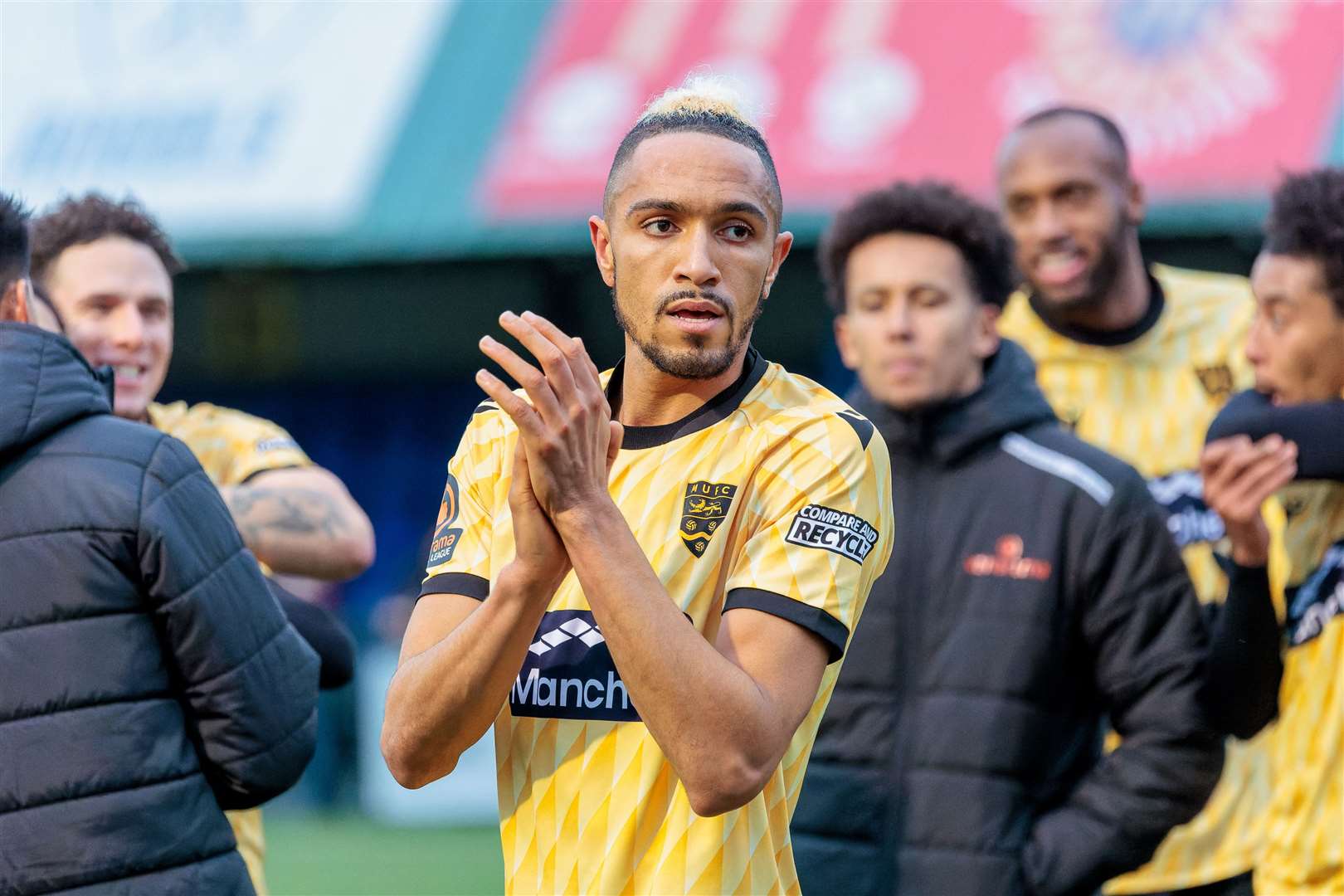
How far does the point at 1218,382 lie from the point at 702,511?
9.68 feet

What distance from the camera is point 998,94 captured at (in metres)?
12.5

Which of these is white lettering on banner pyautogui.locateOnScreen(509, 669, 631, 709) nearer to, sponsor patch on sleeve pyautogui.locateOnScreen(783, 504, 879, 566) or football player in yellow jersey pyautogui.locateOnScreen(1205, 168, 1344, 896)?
sponsor patch on sleeve pyautogui.locateOnScreen(783, 504, 879, 566)

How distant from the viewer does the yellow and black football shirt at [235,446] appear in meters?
4.69

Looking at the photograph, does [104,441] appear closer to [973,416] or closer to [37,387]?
[37,387]

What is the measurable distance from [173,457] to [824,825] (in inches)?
67.7

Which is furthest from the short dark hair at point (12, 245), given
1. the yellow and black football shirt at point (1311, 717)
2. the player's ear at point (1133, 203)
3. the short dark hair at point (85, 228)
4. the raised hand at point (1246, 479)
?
the player's ear at point (1133, 203)

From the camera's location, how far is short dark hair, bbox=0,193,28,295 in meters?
3.71

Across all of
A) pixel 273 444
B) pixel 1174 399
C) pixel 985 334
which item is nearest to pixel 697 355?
pixel 985 334

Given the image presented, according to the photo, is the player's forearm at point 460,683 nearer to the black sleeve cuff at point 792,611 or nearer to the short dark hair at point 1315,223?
the black sleeve cuff at point 792,611

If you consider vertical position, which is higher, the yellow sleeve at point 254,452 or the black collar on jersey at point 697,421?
the yellow sleeve at point 254,452

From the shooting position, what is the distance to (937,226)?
4684 millimetres

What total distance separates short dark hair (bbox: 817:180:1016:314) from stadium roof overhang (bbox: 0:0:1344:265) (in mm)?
6669

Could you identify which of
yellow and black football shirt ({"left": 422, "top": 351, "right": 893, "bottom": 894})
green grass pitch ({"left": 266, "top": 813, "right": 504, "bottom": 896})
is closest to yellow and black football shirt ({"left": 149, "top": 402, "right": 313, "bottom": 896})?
yellow and black football shirt ({"left": 422, "top": 351, "right": 893, "bottom": 894})

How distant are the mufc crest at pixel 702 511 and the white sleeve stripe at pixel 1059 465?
1.69 m
